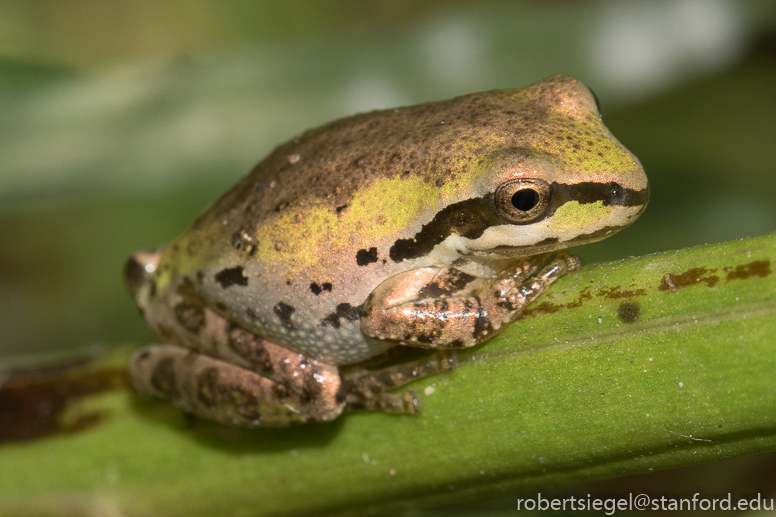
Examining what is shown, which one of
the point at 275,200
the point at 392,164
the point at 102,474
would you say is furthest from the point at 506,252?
the point at 102,474

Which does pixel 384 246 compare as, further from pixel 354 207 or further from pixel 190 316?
pixel 190 316

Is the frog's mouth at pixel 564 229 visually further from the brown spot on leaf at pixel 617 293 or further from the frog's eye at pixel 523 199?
the brown spot on leaf at pixel 617 293

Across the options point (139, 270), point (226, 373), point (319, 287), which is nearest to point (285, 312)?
point (319, 287)

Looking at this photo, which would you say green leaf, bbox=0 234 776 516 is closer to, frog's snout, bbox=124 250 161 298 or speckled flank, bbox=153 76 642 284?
frog's snout, bbox=124 250 161 298

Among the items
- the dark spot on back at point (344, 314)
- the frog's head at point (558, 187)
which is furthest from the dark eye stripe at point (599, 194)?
the dark spot on back at point (344, 314)

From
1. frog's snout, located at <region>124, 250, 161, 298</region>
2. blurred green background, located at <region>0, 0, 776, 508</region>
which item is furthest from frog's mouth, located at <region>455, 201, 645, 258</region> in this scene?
frog's snout, located at <region>124, 250, 161, 298</region>

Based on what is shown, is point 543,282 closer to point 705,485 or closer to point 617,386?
point 617,386
